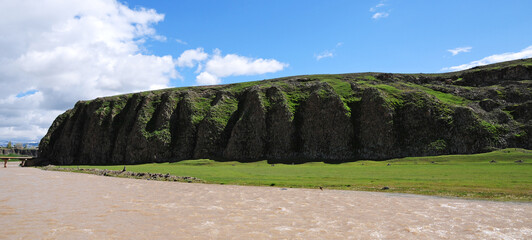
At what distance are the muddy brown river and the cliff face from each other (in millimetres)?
55068

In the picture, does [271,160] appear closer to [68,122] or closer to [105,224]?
[105,224]

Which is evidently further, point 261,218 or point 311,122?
point 311,122

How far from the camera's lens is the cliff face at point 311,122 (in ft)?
241

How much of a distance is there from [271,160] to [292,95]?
28.8 m

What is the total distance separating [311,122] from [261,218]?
2762 inches

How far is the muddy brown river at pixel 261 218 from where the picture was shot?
12.2 metres

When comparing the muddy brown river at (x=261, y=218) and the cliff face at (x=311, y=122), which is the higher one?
the cliff face at (x=311, y=122)

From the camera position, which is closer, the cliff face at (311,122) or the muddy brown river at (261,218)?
the muddy brown river at (261,218)

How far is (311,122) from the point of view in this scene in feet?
276

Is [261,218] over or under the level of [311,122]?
under

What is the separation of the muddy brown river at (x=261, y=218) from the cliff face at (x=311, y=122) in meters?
55.1

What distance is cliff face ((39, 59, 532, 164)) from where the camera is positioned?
241 ft

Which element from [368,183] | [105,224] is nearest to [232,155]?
[368,183]

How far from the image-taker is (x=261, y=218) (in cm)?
1534
